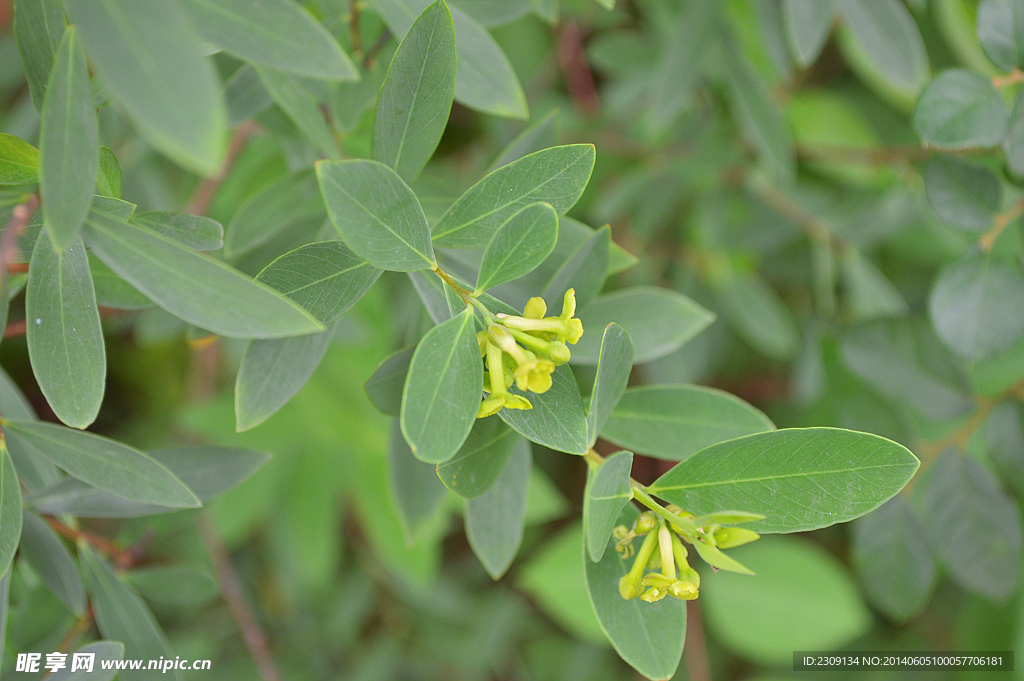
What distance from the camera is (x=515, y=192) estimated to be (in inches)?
17.4

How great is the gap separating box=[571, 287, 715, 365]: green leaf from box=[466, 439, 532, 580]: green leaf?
149mm

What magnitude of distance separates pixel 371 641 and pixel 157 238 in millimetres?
1318

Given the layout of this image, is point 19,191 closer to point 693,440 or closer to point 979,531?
point 693,440

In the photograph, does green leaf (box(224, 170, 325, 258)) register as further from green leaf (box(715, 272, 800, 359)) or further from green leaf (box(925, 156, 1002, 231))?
green leaf (box(715, 272, 800, 359))

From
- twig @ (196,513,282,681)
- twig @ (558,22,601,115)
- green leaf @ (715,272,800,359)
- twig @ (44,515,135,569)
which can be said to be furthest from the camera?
twig @ (558,22,601,115)

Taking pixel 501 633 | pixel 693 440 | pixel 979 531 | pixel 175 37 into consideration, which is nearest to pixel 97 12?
pixel 175 37

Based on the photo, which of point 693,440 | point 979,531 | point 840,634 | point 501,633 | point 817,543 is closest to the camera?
point 693,440

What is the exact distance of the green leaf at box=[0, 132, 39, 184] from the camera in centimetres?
43

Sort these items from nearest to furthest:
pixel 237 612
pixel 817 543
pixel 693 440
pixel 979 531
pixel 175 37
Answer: pixel 175 37, pixel 693 440, pixel 979 531, pixel 237 612, pixel 817 543

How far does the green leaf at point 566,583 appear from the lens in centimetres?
126

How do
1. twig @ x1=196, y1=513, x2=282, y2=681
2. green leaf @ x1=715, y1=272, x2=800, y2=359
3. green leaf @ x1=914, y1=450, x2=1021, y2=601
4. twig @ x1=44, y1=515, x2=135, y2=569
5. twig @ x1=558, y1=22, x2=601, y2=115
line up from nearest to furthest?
twig @ x1=44, y1=515, x2=135, y2=569
green leaf @ x1=914, y1=450, x2=1021, y2=601
twig @ x1=196, y1=513, x2=282, y2=681
green leaf @ x1=715, y1=272, x2=800, y2=359
twig @ x1=558, y1=22, x2=601, y2=115

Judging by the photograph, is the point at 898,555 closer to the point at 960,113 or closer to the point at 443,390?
the point at 960,113

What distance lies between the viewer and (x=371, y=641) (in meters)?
1.47

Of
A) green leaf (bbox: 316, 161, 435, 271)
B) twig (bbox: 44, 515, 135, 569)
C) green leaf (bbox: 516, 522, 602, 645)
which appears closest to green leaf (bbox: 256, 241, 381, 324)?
green leaf (bbox: 316, 161, 435, 271)
